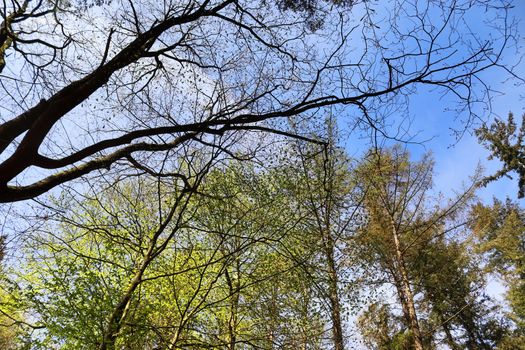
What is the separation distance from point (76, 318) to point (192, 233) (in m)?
2.37

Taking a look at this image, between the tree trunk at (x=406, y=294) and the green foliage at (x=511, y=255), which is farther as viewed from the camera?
the green foliage at (x=511, y=255)

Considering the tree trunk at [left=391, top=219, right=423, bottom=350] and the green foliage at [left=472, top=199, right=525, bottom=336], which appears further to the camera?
the green foliage at [left=472, top=199, right=525, bottom=336]

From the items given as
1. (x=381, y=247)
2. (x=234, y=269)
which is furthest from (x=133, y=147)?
(x=381, y=247)

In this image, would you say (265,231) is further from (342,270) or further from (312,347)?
(342,270)

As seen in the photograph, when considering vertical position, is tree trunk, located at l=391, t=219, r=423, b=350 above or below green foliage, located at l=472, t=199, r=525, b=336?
below

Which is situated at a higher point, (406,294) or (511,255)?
(511,255)

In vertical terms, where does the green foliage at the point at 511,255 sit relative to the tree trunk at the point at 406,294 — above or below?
above

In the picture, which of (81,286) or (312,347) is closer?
(81,286)

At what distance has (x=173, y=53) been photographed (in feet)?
14.1

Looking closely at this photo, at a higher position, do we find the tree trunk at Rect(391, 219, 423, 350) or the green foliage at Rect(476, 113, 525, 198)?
the green foliage at Rect(476, 113, 525, 198)

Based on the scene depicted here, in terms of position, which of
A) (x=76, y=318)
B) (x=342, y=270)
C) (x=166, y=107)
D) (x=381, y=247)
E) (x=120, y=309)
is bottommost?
(x=120, y=309)

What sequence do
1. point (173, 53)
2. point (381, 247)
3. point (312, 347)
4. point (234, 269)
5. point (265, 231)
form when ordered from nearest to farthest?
point (173, 53)
point (265, 231)
point (312, 347)
point (234, 269)
point (381, 247)

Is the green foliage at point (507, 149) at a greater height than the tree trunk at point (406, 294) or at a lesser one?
greater

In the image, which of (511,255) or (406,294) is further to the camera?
(511,255)
